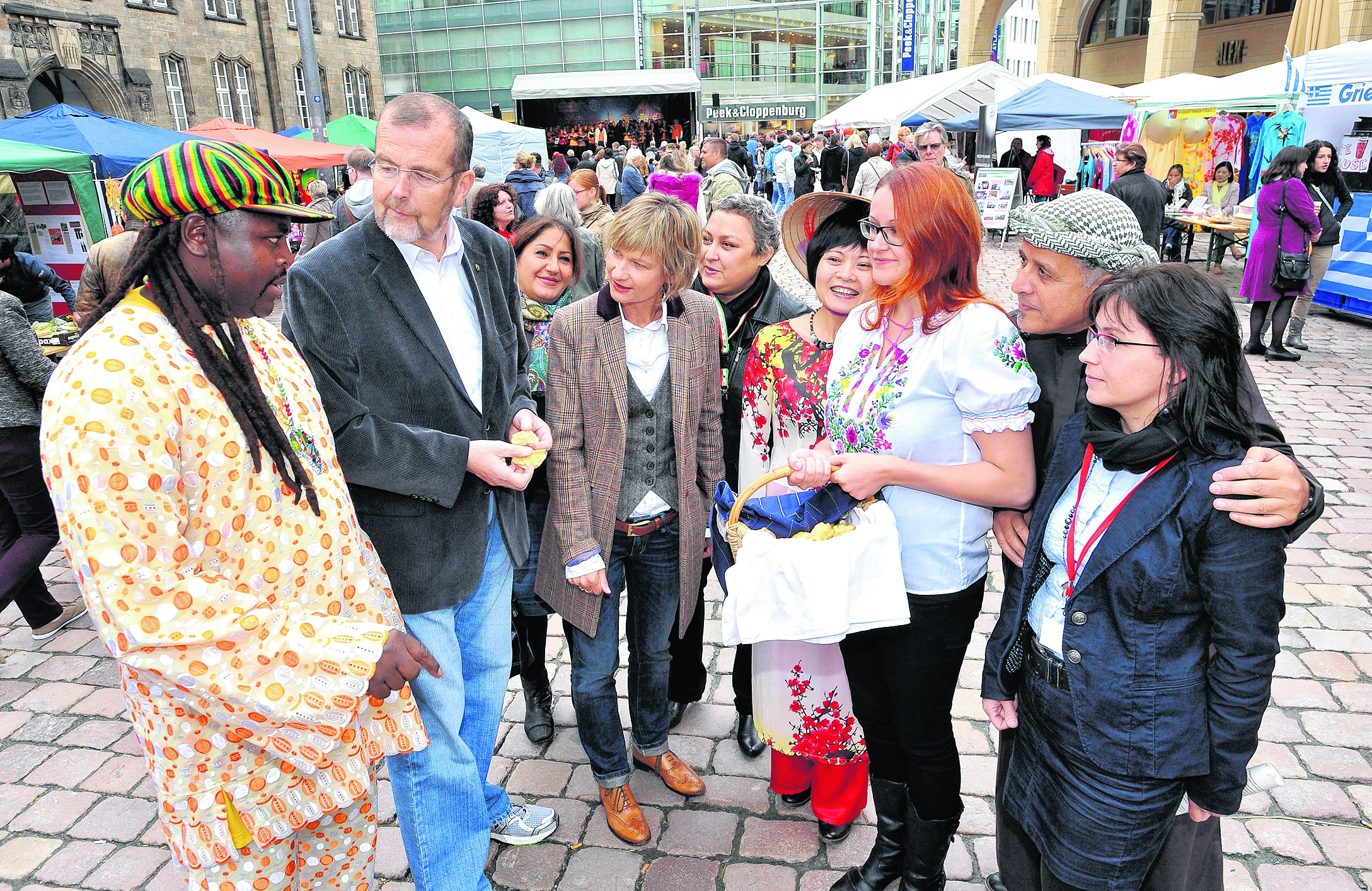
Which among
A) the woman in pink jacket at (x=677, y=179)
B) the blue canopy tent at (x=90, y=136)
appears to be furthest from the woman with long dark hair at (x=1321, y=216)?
the blue canopy tent at (x=90, y=136)

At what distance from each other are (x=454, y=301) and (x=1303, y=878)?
3.09 metres

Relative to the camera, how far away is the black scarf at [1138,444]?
A: 5.38 ft

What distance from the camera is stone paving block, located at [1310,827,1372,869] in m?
2.59

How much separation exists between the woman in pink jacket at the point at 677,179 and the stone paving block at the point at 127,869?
7.00m

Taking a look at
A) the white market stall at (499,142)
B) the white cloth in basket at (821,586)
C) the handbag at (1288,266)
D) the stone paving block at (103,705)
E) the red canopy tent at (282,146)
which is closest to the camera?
the white cloth in basket at (821,586)

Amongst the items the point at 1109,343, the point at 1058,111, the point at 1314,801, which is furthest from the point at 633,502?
the point at 1058,111

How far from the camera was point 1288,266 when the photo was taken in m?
8.08

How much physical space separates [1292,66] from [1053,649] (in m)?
12.3

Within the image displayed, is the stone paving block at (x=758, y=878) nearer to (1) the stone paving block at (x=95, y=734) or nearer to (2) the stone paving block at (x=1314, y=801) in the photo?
(2) the stone paving block at (x=1314, y=801)

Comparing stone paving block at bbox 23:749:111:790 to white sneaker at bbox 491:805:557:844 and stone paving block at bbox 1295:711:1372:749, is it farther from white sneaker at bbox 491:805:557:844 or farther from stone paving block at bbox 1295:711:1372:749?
stone paving block at bbox 1295:711:1372:749

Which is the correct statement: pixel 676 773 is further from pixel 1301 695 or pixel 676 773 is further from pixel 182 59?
pixel 182 59

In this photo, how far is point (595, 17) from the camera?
1743 inches

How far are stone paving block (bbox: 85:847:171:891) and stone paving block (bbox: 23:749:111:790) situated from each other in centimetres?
58

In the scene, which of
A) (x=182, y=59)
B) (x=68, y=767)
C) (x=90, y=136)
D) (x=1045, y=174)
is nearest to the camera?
(x=68, y=767)
